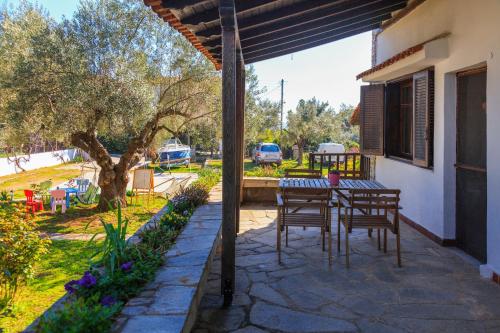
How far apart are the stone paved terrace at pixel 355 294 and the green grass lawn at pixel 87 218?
5.09 m

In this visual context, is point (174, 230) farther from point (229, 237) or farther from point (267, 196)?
point (267, 196)

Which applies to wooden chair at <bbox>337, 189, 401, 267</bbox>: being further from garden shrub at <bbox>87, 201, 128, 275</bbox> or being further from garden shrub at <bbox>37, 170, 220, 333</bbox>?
garden shrub at <bbox>87, 201, 128, 275</bbox>

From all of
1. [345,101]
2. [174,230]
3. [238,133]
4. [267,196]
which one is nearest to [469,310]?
[174,230]

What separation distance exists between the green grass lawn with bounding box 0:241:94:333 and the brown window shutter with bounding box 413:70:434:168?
185 inches

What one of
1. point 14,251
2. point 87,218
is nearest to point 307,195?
point 14,251

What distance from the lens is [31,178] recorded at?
1806 cm

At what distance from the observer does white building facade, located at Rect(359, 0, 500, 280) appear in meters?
3.92

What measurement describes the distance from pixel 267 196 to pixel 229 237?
16.5ft

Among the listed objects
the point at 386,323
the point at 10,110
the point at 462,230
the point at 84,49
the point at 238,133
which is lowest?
the point at 386,323

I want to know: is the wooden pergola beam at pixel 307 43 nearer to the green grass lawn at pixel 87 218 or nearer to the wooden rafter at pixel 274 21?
the wooden rafter at pixel 274 21

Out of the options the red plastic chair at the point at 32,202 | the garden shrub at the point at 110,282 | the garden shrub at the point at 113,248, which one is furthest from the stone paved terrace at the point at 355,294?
the red plastic chair at the point at 32,202

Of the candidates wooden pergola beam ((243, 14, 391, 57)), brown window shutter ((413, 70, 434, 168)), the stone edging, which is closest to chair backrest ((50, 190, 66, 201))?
wooden pergola beam ((243, 14, 391, 57))

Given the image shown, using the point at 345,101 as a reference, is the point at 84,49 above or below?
below

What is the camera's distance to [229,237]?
132 inches
